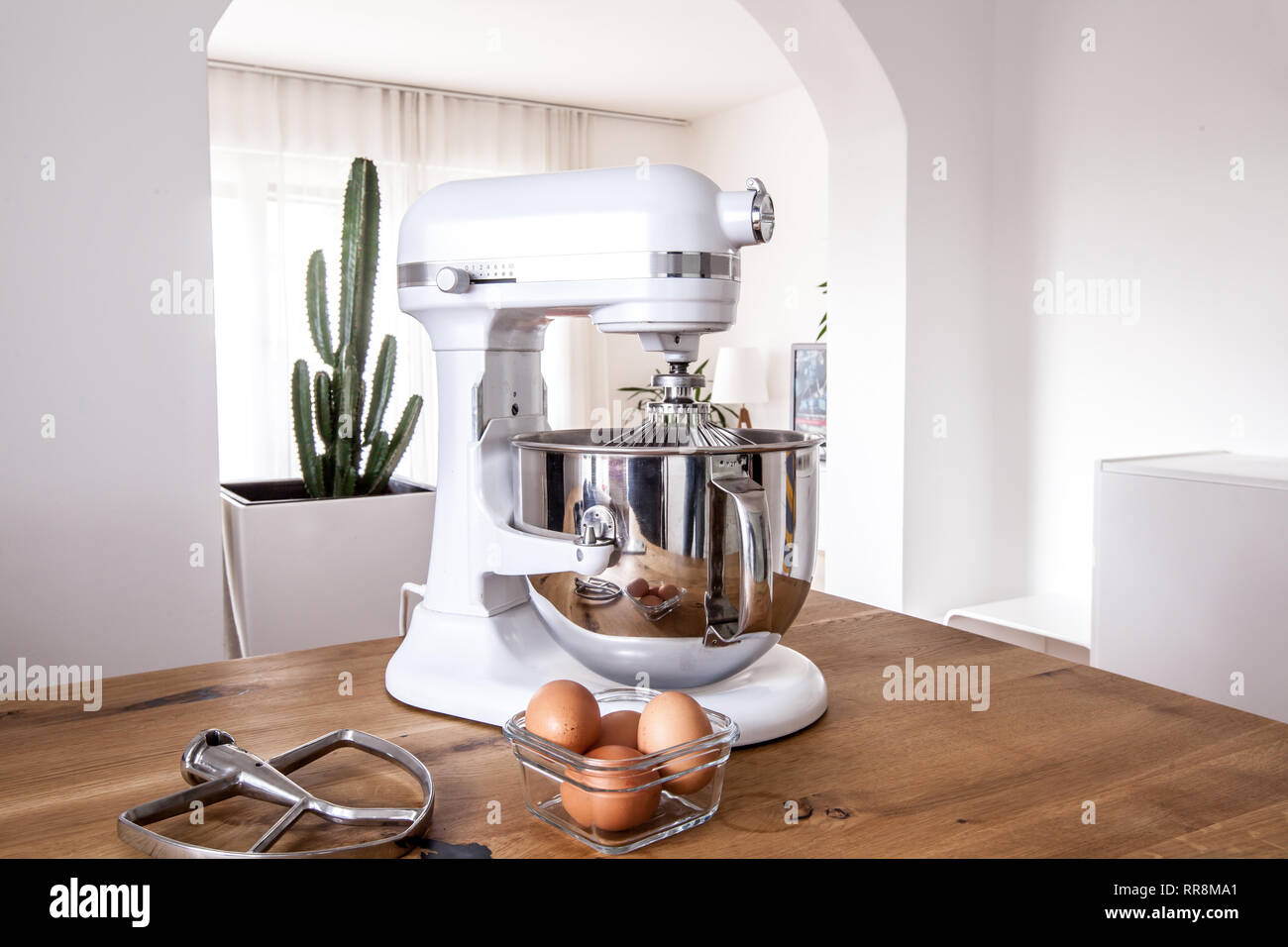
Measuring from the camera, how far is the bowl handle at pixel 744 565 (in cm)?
71

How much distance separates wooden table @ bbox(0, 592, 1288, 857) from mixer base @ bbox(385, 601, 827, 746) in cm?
2

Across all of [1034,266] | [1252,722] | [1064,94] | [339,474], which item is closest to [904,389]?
[1034,266]

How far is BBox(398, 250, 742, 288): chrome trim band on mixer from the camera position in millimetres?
765

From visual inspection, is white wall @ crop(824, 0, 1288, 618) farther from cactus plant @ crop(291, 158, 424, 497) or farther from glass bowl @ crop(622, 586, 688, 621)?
glass bowl @ crop(622, 586, 688, 621)

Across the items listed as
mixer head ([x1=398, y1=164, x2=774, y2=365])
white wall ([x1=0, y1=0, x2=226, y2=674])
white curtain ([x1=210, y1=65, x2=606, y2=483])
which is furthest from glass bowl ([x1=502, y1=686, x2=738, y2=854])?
white curtain ([x1=210, y1=65, x2=606, y2=483])

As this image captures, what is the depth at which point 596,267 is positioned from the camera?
2.59ft

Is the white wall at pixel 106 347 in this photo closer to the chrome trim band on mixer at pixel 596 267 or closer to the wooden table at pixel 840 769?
the wooden table at pixel 840 769

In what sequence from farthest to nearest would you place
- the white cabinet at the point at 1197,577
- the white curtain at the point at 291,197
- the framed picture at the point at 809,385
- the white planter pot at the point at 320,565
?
the white curtain at the point at 291,197
the framed picture at the point at 809,385
the white planter pot at the point at 320,565
the white cabinet at the point at 1197,577

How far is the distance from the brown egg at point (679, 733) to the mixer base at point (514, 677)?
0.14 meters

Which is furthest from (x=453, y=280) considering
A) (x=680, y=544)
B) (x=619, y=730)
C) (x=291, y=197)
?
(x=291, y=197)

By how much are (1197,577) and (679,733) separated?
1.58 metres

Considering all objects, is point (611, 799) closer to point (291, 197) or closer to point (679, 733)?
point (679, 733)

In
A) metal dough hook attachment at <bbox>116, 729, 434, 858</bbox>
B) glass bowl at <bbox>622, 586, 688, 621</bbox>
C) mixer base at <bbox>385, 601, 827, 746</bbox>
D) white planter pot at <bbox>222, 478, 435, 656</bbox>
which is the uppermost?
glass bowl at <bbox>622, 586, 688, 621</bbox>

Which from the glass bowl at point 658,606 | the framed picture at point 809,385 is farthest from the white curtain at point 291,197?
the glass bowl at point 658,606
